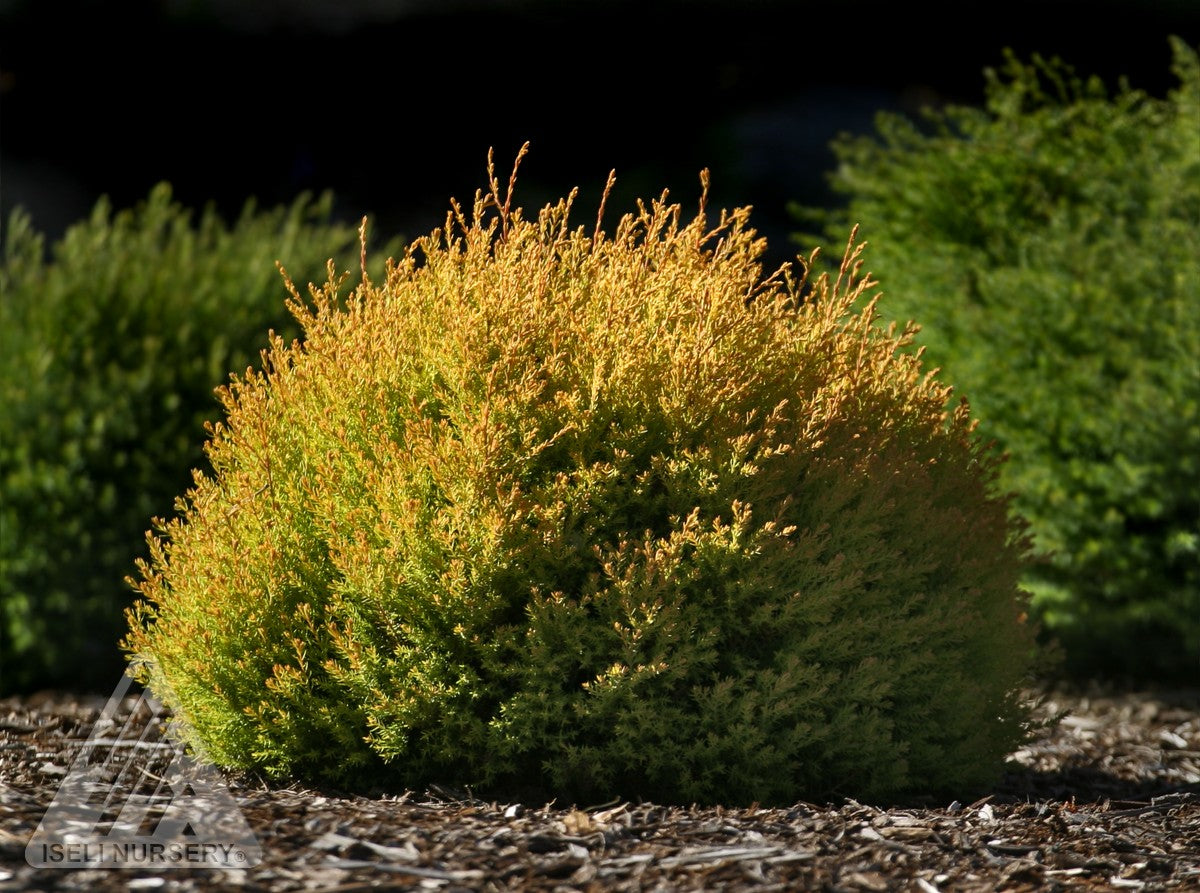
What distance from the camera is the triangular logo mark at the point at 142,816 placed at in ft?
10.6

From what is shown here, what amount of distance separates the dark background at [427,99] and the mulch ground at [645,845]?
9.17 meters

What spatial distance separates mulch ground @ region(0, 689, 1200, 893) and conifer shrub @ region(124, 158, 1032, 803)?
0.62ft

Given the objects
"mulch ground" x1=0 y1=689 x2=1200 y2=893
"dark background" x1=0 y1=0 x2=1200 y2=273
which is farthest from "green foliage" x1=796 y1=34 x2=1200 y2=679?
"dark background" x1=0 y1=0 x2=1200 y2=273

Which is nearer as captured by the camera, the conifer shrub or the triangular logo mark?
the triangular logo mark

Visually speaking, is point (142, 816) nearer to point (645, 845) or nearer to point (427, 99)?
point (645, 845)

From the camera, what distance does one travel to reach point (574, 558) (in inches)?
152

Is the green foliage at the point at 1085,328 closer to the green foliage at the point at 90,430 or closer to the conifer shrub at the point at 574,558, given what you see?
the conifer shrub at the point at 574,558

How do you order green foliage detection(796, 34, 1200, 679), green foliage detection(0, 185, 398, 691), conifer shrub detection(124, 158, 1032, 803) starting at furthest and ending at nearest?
green foliage detection(796, 34, 1200, 679)
green foliage detection(0, 185, 398, 691)
conifer shrub detection(124, 158, 1032, 803)

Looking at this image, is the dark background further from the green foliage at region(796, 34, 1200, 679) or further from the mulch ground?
the mulch ground

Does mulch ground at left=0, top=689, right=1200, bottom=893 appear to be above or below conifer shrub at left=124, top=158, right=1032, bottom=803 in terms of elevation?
below

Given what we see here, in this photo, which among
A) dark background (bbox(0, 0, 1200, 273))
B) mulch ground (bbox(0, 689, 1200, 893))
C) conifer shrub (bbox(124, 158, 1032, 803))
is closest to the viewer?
mulch ground (bbox(0, 689, 1200, 893))

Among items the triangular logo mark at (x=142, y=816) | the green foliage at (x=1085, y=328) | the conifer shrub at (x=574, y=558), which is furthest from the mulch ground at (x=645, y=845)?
the green foliage at (x=1085, y=328)

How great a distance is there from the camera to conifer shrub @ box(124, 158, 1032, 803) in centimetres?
382

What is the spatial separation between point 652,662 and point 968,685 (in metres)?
1.17
